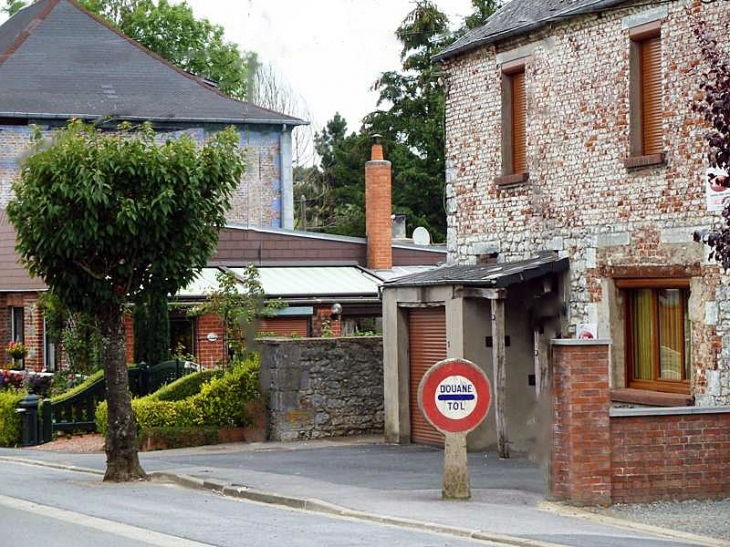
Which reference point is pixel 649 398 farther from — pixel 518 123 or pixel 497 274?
pixel 518 123

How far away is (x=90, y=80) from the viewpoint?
42.8 meters

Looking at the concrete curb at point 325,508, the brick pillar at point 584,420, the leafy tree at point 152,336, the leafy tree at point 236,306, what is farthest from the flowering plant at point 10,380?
the brick pillar at point 584,420

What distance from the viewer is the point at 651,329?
743 inches

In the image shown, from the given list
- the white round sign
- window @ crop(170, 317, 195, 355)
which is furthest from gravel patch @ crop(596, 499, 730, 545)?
window @ crop(170, 317, 195, 355)

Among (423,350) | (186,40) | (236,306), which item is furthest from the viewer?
(186,40)

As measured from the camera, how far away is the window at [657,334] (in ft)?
59.9

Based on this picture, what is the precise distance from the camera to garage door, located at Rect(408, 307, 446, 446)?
21.5 metres

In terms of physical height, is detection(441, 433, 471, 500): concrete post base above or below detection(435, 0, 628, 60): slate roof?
below

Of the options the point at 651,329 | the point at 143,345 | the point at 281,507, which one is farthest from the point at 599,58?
the point at 143,345

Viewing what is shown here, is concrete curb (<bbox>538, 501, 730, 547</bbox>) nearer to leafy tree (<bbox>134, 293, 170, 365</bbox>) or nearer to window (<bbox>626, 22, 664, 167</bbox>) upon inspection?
window (<bbox>626, 22, 664, 167</bbox>)

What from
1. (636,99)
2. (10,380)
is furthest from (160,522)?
(10,380)

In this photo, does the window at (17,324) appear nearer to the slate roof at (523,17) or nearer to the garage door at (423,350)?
the garage door at (423,350)

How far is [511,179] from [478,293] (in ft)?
7.55

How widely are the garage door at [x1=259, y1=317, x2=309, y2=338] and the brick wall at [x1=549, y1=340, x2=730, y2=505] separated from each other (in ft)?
53.2
